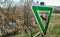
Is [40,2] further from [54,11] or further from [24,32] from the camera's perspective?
[24,32]

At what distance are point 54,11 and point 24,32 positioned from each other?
54 cm

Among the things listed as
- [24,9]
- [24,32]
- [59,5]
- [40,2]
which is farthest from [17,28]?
[59,5]

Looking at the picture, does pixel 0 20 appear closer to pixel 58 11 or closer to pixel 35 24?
pixel 35 24

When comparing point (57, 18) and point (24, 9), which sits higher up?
point (24, 9)

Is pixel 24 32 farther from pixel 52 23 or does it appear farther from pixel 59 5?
pixel 59 5

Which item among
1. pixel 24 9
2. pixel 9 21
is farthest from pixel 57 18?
pixel 9 21

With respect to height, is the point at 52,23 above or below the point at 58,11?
below

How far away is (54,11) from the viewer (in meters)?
2.62

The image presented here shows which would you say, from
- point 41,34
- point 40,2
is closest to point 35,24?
point 41,34

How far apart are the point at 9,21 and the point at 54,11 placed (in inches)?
26.9

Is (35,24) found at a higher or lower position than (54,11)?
lower

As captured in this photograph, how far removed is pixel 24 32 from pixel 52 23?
0.44 meters

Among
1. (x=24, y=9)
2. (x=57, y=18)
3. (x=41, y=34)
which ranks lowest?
(x=41, y=34)

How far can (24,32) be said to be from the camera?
8.69 feet
